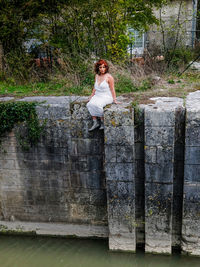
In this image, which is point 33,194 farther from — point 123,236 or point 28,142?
point 123,236

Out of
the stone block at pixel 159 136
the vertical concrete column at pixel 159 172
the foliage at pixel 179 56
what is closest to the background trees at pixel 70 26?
the foliage at pixel 179 56

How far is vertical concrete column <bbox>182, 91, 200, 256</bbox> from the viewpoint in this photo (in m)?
4.97

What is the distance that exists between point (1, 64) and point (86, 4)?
3.59m

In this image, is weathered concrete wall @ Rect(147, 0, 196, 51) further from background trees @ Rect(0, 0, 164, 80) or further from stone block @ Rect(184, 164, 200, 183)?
stone block @ Rect(184, 164, 200, 183)

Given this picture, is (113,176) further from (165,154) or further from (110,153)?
(165,154)

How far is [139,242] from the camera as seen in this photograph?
604cm

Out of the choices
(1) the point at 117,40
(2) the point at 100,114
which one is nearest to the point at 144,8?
(1) the point at 117,40

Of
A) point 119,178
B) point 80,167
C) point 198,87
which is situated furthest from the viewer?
point 198,87

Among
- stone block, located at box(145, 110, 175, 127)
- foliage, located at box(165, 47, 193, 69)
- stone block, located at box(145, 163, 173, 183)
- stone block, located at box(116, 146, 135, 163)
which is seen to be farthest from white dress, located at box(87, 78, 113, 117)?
foliage, located at box(165, 47, 193, 69)

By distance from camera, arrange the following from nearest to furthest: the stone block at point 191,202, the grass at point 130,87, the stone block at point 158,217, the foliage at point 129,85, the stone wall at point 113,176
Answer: the stone wall at point 113,176 → the stone block at point 191,202 → the stone block at point 158,217 → the grass at point 130,87 → the foliage at point 129,85

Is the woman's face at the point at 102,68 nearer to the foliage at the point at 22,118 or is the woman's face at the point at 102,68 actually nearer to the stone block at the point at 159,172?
the foliage at the point at 22,118

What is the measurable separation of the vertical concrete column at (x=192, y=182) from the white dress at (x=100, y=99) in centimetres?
152

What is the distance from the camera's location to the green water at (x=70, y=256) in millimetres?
5719

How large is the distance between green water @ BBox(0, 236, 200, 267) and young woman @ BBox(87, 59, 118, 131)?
105 inches
